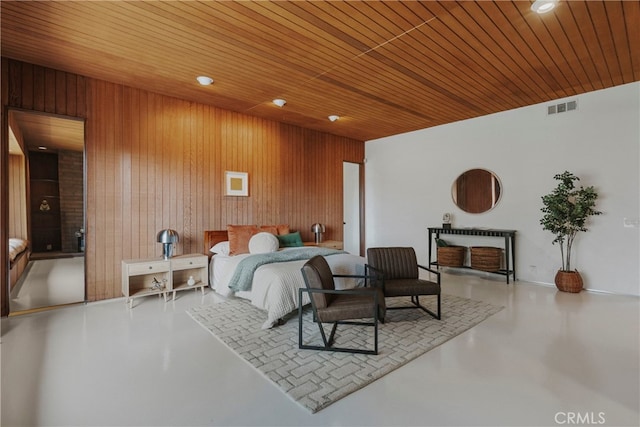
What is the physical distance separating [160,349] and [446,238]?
17.2 ft

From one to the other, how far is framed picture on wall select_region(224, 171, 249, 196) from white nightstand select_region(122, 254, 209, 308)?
1237 millimetres

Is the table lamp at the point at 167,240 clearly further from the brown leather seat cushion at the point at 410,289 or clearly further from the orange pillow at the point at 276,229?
the brown leather seat cushion at the point at 410,289

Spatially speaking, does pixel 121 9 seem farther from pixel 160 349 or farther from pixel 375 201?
pixel 375 201

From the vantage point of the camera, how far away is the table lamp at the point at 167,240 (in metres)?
4.24

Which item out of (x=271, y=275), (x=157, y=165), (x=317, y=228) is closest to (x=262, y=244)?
(x=271, y=275)

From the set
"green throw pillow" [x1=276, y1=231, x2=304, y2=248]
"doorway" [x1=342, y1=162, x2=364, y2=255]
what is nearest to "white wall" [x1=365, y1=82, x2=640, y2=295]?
"doorway" [x1=342, y1=162, x2=364, y2=255]

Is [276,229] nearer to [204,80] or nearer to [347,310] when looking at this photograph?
[204,80]

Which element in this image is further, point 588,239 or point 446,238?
point 446,238

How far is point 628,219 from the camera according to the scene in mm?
4270

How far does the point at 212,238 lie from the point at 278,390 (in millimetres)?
3173

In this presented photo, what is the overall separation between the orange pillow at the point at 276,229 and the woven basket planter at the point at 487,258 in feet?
10.8

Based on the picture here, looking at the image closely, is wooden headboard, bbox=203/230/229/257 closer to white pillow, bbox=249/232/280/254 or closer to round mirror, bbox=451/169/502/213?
white pillow, bbox=249/232/280/254

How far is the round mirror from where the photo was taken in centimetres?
552

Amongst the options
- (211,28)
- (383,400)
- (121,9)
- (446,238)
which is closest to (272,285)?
(383,400)
